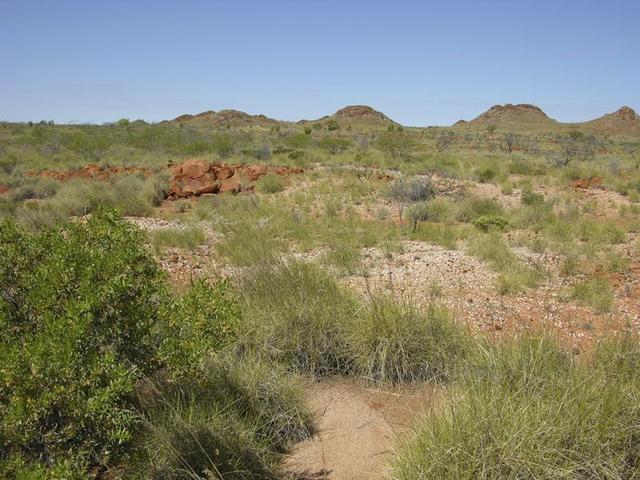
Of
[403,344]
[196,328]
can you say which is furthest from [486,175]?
[196,328]

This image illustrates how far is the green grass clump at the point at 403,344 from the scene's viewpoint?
199 inches

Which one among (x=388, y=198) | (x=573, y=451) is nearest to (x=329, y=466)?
(x=573, y=451)

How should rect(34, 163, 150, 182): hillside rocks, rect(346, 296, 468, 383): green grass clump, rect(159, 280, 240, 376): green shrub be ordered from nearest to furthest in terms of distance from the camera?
rect(159, 280, 240, 376): green shrub → rect(346, 296, 468, 383): green grass clump → rect(34, 163, 150, 182): hillside rocks

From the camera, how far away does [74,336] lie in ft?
8.77

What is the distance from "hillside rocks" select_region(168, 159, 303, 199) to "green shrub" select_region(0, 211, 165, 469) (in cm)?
1318

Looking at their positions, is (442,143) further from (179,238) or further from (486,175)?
(179,238)

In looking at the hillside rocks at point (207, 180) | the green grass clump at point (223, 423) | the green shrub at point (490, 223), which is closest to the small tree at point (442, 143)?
the hillside rocks at point (207, 180)

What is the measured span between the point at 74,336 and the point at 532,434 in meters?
2.63

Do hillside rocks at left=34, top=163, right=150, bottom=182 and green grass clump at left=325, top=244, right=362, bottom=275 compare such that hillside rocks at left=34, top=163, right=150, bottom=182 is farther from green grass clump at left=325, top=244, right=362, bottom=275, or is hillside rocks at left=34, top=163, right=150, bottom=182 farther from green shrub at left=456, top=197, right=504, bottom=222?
green grass clump at left=325, top=244, right=362, bottom=275

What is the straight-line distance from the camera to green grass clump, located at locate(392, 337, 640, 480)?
305cm

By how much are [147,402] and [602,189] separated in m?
18.5

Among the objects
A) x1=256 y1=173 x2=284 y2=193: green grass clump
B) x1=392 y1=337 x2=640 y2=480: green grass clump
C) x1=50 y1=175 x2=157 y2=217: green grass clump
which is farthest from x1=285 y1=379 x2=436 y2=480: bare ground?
x1=256 y1=173 x2=284 y2=193: green grass clump

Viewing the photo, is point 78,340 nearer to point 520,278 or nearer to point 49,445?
point 49,445

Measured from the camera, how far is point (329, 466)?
402cm
